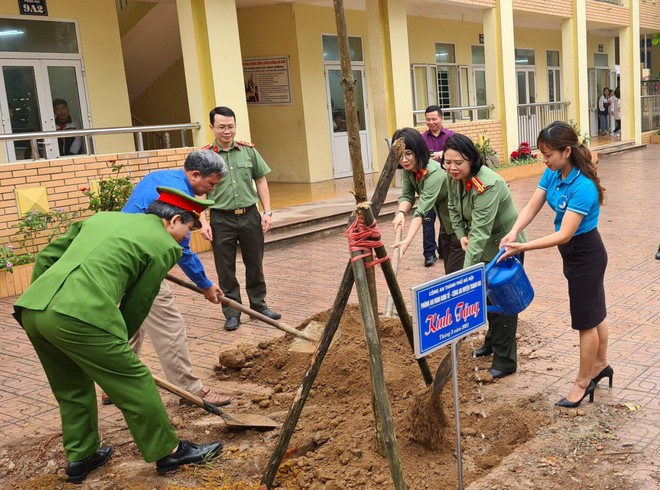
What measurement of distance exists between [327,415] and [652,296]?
3.73 metres

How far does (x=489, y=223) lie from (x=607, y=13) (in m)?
20.2

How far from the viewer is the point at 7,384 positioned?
5316 millimetres

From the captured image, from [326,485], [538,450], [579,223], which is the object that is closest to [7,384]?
[326,485]

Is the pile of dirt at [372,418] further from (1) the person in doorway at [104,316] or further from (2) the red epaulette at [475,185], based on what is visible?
(2) the red epaulette at [475,185]

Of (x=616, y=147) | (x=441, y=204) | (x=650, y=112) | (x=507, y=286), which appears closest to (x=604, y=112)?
(x=650, y=112)

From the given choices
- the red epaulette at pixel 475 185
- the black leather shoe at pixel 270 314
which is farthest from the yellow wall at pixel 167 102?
the red epaulette at pixel 475 185

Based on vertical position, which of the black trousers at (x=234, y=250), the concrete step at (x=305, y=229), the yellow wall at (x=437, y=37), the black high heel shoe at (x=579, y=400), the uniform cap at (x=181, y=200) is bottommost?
the black high heel shoe at (x=579, y=400)

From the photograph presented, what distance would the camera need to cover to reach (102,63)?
39.2ft

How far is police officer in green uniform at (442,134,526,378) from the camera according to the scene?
4.48m

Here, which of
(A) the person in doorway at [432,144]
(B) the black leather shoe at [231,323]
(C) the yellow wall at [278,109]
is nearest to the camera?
(B) the black leather shoe at [231,323]

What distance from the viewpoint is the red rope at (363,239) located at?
11.3 feet

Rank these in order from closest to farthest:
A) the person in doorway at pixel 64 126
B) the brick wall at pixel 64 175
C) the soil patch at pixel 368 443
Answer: the soil patch at pixel 368 443
the brick wall at pixel 64 175
the person in doorway at pixel 64 126

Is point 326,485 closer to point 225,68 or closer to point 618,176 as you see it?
point 225,68

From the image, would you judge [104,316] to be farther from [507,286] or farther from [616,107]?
[616,107]
